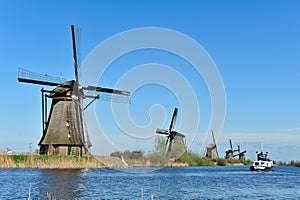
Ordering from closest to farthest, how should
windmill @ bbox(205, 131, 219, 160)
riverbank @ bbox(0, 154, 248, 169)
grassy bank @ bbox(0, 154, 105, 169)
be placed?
grassy bank @ bbox(0, 154, 105, 169) → riverbank @ bbox(0, 154, 248, 169) → windmill @ bbox(205, 131, 219, 160)

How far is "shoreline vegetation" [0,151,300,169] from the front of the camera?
1555 inches

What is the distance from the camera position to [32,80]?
42.9 m

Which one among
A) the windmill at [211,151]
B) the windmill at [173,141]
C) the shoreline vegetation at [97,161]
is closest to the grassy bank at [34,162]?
the shoreline vegetation at [97,161]

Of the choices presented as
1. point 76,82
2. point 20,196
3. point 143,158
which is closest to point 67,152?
point 76,82

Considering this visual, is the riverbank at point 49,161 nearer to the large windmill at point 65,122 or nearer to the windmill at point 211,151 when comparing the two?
the large windmill at point 65,122

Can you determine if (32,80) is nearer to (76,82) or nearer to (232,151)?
(76,82)

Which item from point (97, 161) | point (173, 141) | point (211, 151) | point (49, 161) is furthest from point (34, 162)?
point (211, 151)

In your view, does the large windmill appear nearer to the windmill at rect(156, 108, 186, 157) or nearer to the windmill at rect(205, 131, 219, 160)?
the windmill at rect(156, 108, 186, 157)

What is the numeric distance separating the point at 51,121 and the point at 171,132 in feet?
90.4

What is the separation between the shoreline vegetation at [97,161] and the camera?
3950 cm

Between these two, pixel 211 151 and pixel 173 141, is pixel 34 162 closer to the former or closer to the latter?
pixel 173 141

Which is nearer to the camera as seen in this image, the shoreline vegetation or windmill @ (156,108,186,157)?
the shoreline vegetation

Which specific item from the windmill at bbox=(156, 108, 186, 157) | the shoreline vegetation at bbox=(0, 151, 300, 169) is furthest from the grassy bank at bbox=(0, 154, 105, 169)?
the windmill at bbox=(156, 108, 186, 157)

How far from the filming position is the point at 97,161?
44.7 m
